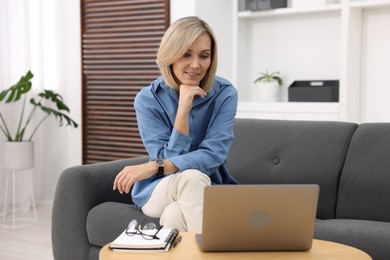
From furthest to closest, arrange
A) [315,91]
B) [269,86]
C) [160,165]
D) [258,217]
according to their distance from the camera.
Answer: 1. [269,86]
2. [315,91]
3. [160,165]
4. [258,217]

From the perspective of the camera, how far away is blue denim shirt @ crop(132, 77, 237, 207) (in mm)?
2471

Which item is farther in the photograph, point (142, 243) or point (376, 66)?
point (376, 66)

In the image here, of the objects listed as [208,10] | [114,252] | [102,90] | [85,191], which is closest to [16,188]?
[102,90]

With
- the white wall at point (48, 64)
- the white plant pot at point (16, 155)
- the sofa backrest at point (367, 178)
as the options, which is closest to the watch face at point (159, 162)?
the sofa backrest at point (367, 178)

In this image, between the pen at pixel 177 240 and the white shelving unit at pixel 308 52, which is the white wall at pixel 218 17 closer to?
the white shelving unit at pixel 308 52

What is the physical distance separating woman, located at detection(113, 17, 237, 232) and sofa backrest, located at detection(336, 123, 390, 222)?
21.6 inches

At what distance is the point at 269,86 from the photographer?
4.83m

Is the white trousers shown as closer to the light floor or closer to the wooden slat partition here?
the light floor

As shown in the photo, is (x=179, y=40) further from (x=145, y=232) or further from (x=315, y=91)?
(x=315, y=91)

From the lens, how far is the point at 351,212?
109 inches

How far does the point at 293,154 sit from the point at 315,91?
163 cm

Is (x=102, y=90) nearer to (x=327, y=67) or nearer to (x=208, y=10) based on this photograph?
(x=208, y=10)

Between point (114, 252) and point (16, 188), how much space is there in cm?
354

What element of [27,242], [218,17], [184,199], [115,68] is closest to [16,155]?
[27,242]
